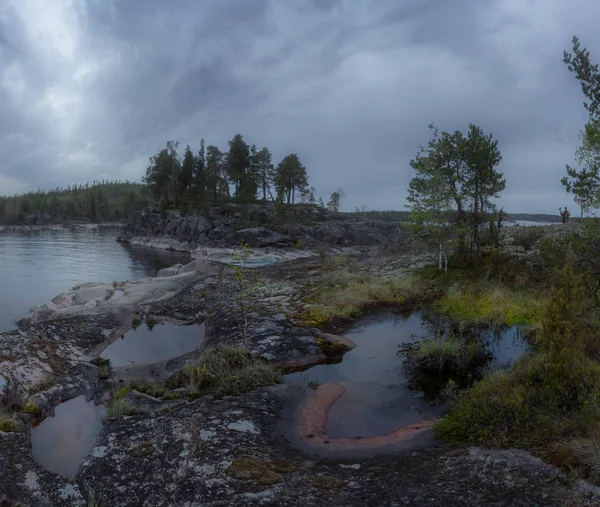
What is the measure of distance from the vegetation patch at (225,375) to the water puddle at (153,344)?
12.1 feet

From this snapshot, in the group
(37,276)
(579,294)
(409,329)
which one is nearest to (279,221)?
(37,276)

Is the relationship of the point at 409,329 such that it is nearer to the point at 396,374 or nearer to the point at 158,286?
the point at 396,374

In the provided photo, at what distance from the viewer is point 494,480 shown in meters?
6.27

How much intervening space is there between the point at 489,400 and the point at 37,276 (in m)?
43.1

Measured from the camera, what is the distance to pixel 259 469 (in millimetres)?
7109

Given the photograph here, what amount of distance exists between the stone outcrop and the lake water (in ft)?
24.7

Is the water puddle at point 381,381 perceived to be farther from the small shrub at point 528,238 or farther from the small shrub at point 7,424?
the small shrub at point 528,238

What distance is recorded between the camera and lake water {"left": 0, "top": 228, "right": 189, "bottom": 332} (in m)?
28.8

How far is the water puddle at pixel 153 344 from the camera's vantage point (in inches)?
596

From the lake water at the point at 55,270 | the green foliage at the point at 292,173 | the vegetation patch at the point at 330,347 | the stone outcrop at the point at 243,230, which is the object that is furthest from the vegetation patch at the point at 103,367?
the green foliage at the point at 292,173

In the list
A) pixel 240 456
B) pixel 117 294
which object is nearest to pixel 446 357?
pixel 240 456

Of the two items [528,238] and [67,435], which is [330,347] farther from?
[528,238]

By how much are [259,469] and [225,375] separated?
4.15 m

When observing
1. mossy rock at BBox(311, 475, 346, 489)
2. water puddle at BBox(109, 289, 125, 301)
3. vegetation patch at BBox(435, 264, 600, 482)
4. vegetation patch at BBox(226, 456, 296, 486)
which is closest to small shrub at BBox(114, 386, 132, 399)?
vegetation patch at BBox(226, 456, 296, 486)
